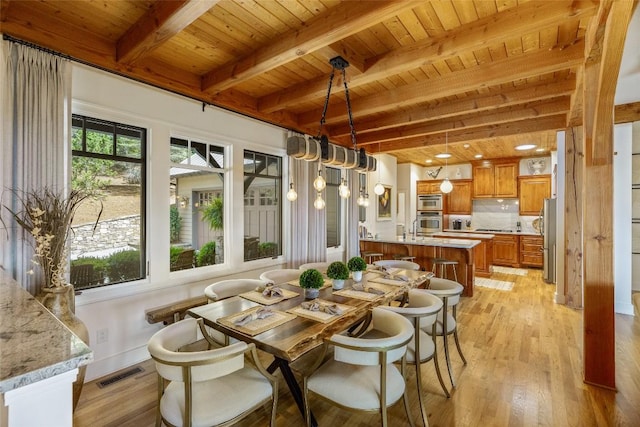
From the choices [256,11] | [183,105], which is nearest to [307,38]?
[256,11]

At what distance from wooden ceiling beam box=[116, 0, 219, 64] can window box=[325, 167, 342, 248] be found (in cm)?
382

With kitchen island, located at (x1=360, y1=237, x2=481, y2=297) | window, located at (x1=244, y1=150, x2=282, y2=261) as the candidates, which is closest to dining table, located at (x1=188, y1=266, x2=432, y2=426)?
window, located at (x1=244, y1=150, x2=282, y2=261)

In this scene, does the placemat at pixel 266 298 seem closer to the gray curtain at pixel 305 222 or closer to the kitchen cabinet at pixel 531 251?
the gray curtain at pixel 305 222

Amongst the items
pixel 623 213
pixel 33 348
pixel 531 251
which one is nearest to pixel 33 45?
pixel 33 348

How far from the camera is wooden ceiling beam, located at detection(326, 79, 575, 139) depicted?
350 centimetres

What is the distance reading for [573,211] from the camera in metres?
4.53

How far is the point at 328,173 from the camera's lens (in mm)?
5914

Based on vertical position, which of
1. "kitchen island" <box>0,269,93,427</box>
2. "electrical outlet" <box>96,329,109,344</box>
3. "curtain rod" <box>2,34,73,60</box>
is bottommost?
"electrical outlet" <box>96,329,109,344</box>

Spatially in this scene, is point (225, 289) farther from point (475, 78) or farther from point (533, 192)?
point (533, 192)

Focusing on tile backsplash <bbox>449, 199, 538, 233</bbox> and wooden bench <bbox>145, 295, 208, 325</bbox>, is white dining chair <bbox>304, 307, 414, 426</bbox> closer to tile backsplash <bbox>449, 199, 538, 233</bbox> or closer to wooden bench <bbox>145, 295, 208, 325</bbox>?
wooden bench <bbox>145, 295, 208, 325</bbox>

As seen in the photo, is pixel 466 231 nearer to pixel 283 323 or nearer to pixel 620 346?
pixel 620 346

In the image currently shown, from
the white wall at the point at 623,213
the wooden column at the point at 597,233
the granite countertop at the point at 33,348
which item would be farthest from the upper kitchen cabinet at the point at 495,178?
the granite countertop at the point at 33,348

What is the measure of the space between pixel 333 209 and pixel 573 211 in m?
3.81

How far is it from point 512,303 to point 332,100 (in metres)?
4.13
